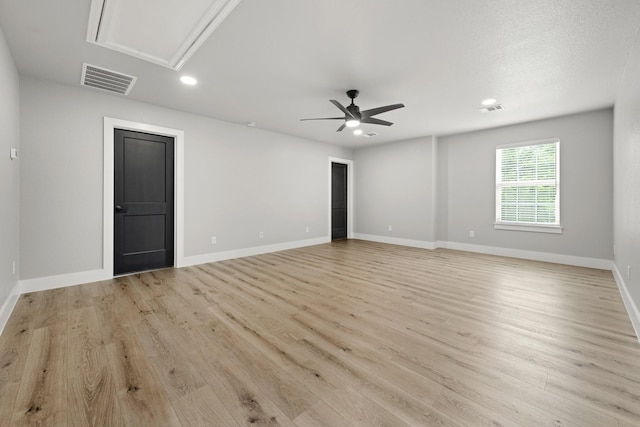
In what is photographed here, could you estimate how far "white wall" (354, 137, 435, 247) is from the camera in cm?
630

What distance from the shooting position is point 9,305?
2674 millimetres

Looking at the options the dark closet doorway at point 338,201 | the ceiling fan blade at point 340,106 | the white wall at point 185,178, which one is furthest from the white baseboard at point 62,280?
the dark closet doorway at point 338,201

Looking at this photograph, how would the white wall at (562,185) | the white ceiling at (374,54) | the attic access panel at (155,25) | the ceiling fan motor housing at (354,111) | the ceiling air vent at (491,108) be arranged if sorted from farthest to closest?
1. the white wall at (562,185)
2. the ceiling air vent at (491,108)
3. the ceiling fan motor housing at (354,111)
4. the white ceiling at (374,54)
5. the attic access panel at (155,25)

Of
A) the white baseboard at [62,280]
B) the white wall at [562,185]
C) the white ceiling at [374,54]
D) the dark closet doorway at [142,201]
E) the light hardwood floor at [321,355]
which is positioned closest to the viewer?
the light hardwood floor at [321,355]

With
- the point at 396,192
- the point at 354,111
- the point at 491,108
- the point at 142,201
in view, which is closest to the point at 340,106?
the point at 354,111

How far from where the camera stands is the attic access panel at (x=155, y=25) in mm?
1996

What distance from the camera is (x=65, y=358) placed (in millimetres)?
1890

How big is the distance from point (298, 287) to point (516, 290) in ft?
8.84

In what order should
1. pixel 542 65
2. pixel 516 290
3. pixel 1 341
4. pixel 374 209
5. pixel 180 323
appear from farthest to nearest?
pixel 374 209
pixel 516 290
pixel 542 65
pixel 180 323
pixel 1 341

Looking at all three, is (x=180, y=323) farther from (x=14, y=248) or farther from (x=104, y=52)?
(x=104, y=52)

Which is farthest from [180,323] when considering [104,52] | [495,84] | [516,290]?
[495,84]

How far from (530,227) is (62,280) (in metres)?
7.40

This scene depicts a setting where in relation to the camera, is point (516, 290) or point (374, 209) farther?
point (374, 209)

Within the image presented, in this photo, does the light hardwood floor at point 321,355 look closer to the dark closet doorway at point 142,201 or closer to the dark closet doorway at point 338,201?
the dark closet doorway at point 142,201
